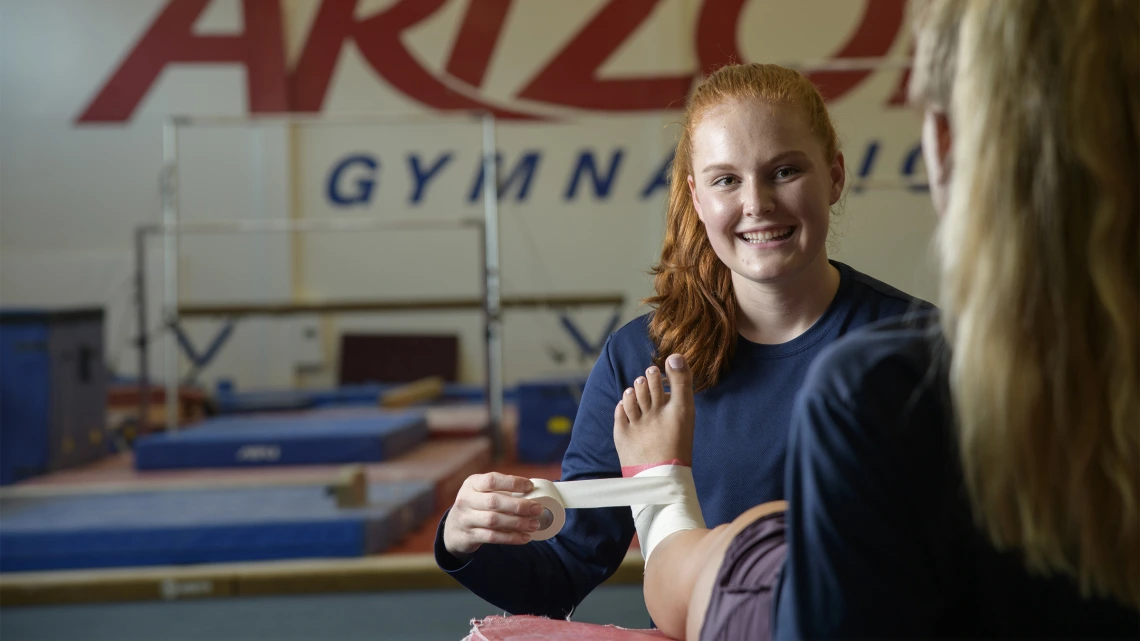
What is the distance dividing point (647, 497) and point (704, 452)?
0.91 ft

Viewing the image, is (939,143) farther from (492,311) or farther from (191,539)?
(492,311)

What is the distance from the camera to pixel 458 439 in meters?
5.46

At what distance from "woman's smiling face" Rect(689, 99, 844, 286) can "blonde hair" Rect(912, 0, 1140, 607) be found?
650mm

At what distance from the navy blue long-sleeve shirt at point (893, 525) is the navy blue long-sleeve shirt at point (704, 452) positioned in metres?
0.63

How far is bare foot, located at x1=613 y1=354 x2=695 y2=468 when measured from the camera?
1184mm

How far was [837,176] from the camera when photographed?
1509 millimetres

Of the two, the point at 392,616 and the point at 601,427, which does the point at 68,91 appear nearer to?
the point at 392,616

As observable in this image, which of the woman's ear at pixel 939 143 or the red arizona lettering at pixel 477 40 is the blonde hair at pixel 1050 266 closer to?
the woman's ear at pixel 939 143

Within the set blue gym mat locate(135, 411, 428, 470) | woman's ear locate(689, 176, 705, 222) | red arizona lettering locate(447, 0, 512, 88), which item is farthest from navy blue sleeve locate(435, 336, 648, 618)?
red arizona lettering locate(447, 0, 512, 88)

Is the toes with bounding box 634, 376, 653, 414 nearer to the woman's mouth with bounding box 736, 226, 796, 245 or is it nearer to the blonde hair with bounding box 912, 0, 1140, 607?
the woman's mouth with bounding box 736, 226, 796, 245

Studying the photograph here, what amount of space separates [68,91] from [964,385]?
8182 mm

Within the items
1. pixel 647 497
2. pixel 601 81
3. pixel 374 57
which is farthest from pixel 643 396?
pixel 374 57

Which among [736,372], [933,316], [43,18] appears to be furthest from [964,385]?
[43,18]

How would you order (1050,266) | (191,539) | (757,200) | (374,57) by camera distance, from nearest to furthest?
(1050,266) < (757,200) < (191,539) < (374,57)
